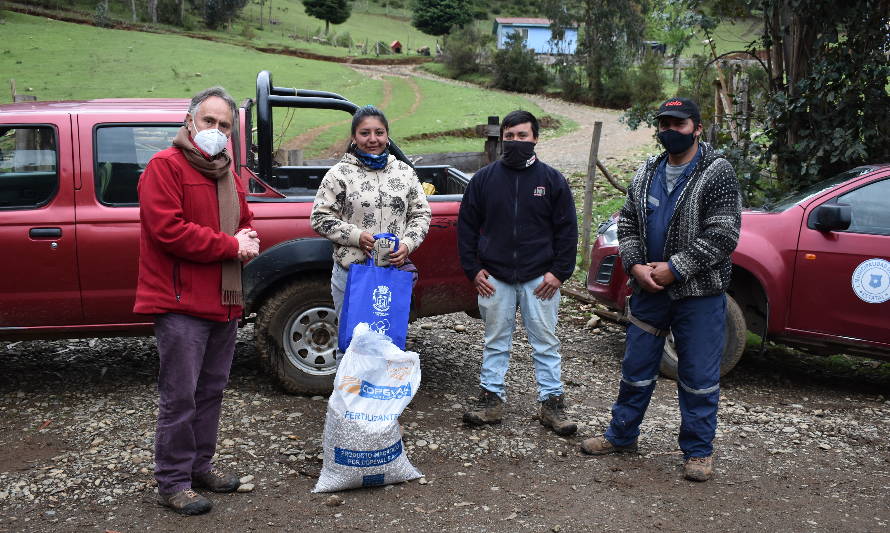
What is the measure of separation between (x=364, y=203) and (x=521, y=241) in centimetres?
95

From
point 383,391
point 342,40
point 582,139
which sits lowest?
point 383,391

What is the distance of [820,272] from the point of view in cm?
574

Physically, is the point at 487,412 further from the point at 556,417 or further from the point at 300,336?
the point at 300,336

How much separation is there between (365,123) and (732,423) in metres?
3.08

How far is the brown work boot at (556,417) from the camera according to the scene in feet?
16.3

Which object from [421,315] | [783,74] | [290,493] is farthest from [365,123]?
[783,74]

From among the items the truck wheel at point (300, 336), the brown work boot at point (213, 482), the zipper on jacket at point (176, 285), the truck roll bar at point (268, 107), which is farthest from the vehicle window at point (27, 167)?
the brown work boot at point (213, 482)

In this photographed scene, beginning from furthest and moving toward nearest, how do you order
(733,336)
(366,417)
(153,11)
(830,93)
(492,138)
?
(153,11) < (492,138) < (830,93) < (733,336) < (366,417)

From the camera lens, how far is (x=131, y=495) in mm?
4102

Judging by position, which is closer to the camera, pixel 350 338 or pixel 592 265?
pixel 350 338

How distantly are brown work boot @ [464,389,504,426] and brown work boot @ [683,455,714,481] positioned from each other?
46.5 inches

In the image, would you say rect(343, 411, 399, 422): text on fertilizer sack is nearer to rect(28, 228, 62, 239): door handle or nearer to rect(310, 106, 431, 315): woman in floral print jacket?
rect(310, 106, 431, 315): woman in floral print jacket

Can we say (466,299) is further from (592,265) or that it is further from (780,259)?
(780,259)

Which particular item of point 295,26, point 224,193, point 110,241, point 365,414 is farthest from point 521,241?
point 295,26
